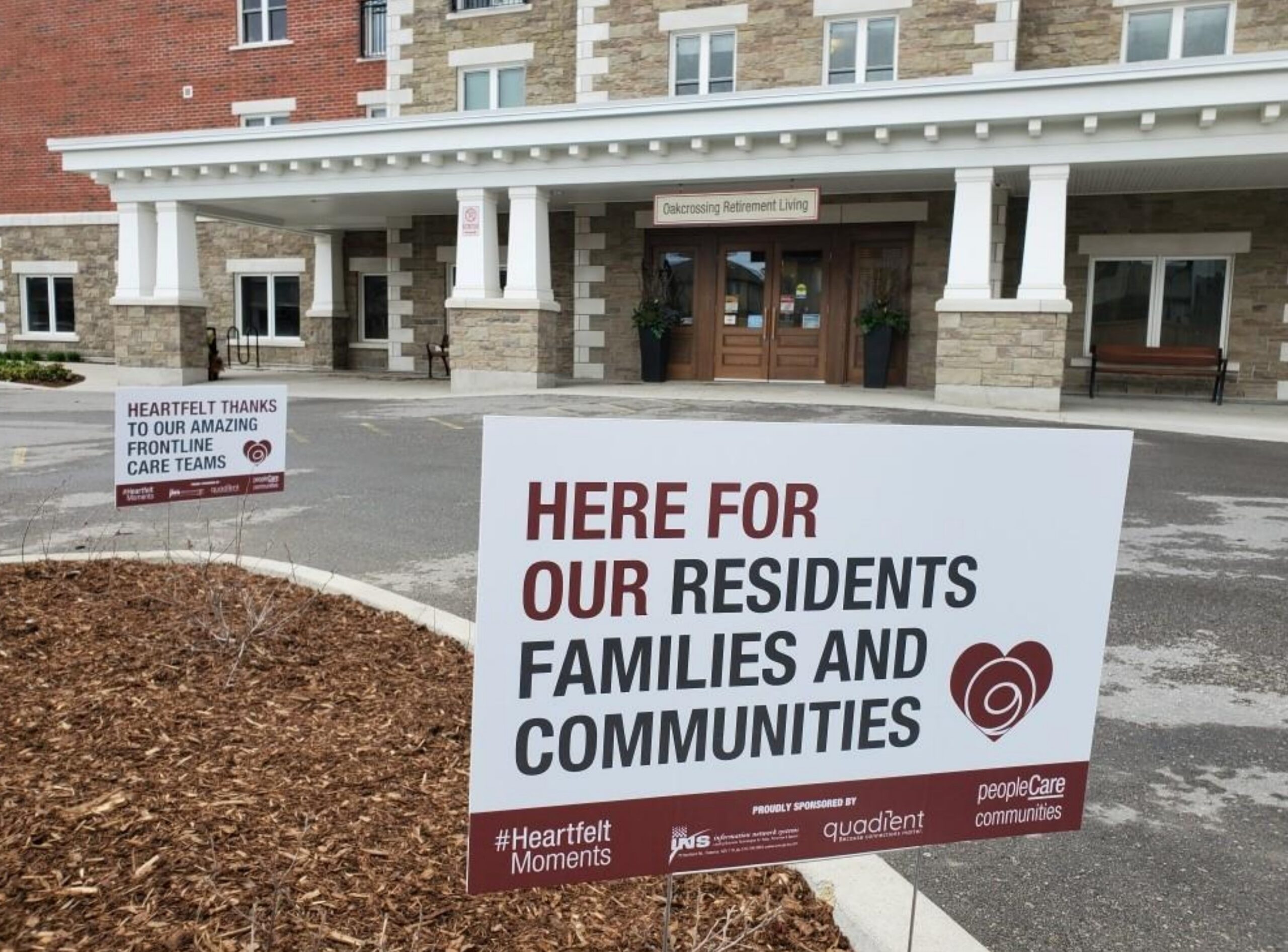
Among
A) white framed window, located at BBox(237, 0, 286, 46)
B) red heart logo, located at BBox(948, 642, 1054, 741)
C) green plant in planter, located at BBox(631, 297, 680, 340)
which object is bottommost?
red heart logo, located at BBox(948, 642, 1054, 741)

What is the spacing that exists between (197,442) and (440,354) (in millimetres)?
17290

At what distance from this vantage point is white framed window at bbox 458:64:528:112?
21.0 meters

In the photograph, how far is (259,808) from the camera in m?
2.69

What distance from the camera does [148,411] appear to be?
422 centimetres

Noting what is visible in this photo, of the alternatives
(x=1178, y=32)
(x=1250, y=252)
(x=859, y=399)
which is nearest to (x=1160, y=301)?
(x=1250, y=252)

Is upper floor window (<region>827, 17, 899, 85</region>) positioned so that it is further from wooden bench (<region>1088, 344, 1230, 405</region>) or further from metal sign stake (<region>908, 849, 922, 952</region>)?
metal sign stake (<region>908, 849, 922, 952</region>)

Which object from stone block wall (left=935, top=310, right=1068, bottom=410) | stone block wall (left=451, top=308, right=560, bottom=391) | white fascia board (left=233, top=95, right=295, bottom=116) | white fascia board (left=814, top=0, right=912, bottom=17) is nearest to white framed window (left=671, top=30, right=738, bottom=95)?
white fascia board (left=814, top=0, right=912, bottom=17)

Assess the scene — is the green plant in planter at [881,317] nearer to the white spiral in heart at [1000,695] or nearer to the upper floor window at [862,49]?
the upper floor window at [862,49]

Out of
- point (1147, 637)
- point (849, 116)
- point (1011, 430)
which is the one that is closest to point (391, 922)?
point (1011, 430)

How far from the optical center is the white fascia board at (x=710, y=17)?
18.4 metres

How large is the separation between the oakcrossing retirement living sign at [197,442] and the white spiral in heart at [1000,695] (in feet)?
10.9

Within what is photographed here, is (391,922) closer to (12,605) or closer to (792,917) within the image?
(792,917)

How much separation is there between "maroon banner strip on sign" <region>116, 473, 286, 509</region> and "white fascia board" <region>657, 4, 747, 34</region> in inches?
637

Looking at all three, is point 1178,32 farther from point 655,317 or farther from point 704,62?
point 655,317
